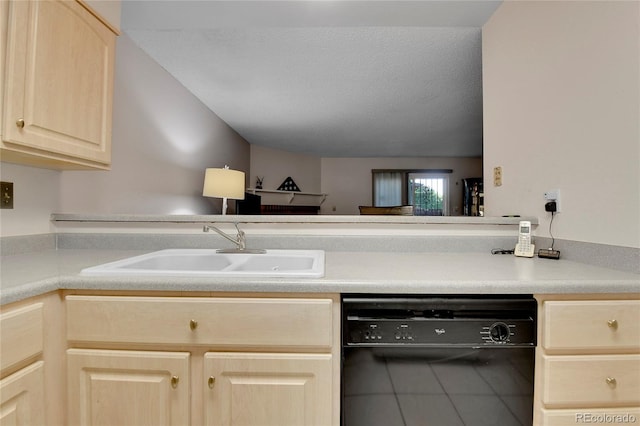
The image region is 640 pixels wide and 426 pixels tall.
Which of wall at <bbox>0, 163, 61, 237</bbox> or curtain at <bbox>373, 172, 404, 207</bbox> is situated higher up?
curtain at <bbox>373, 172, 404, 207</bbox>

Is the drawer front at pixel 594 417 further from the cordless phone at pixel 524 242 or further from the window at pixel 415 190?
the window at pixel 415 190

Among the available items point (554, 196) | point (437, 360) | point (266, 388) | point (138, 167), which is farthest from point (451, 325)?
point (138, 167)

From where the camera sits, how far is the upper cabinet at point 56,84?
101 centimetres

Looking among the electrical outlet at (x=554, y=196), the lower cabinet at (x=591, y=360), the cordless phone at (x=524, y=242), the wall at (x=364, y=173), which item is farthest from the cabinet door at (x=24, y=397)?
the wall at (x=364, y=173)

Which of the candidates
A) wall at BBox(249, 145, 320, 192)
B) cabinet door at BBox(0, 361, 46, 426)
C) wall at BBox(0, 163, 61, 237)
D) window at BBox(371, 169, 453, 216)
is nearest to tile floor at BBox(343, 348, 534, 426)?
cabinet door at BBox(0, 361, 46, 426)

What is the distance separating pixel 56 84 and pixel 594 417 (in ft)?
6.80

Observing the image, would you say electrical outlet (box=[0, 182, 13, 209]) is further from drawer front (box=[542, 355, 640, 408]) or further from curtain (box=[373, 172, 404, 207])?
curtain (box=[373, 172, 404, 207])

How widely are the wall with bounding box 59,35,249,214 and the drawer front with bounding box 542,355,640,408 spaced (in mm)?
2188

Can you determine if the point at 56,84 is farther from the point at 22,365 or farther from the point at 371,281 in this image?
the point at 371,281

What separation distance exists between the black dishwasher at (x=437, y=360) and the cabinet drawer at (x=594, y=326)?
0.18 ft

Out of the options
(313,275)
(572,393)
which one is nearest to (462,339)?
(572,393)

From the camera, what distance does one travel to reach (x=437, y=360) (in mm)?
885

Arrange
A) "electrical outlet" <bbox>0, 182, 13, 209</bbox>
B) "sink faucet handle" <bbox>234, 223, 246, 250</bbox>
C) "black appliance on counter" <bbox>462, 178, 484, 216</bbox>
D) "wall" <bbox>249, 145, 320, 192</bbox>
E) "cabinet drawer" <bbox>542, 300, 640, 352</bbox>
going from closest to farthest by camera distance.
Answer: "cabinet drawer" <bbox>542, 300, 640, 352</bbox> < "electrical outlet" <bbox>0, 182, 13, 209</bbox> < "sink faucet handle" <bbox>234, 223, 246, 250</bbox> < "wall" <bbox>249, 145, 320, 192</bbox> < "black appliance on counter" <bbox>462, 178, 484, 216</bbox>

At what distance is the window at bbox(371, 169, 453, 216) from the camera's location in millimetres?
7938
